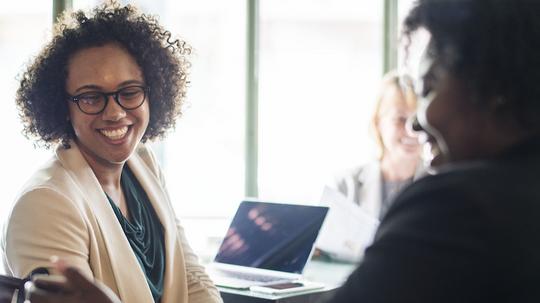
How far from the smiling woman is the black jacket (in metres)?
1.19

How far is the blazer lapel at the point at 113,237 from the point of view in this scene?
2.10 m

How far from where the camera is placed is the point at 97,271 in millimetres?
2062

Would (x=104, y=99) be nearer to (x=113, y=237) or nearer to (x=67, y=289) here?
(x=113, y=237)

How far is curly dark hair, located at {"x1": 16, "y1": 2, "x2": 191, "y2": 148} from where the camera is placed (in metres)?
2.38

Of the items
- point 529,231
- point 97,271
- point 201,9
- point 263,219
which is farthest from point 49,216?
point 201,9

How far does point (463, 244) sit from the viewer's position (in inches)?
36.3

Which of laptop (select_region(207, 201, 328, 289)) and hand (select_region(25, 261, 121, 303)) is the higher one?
hand (select_region(25, 261, 121, 303))

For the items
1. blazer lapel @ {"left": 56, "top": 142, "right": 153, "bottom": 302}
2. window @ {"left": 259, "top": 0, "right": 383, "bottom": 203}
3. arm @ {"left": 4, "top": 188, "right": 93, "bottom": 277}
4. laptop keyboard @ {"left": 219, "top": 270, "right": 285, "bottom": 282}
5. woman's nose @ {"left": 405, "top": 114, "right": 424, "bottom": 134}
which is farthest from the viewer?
window @ {"left": 259, "top": 0, "right": 383, "bottom": 203}

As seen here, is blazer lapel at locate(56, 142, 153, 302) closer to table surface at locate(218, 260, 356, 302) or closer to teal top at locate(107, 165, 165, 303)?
teal top at locate(107, 165, 165, 303)

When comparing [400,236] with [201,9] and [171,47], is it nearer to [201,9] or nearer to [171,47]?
[171,47]

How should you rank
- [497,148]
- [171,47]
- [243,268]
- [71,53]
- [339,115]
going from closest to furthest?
[497,148] < [71,53] < [171,47] < [243,268] < [339,115]

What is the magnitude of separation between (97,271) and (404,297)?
4.12 ft

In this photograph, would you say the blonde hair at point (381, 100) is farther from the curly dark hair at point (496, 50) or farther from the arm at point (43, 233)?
the curly dark hair at point (496, 50)

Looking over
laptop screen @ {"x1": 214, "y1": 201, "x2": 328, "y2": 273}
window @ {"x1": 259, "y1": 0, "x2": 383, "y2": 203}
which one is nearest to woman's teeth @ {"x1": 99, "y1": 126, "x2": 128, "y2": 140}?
laptop screen @ {"x1": 214, "y1": 201, "x2": 328, "y2": 273}
